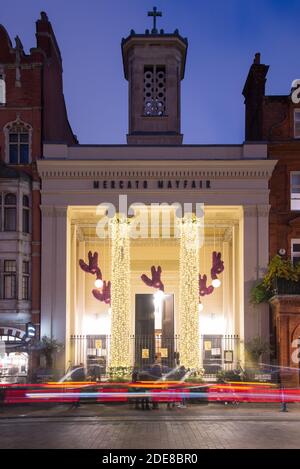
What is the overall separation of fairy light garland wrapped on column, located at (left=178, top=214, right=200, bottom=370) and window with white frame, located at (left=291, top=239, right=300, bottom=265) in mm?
4833

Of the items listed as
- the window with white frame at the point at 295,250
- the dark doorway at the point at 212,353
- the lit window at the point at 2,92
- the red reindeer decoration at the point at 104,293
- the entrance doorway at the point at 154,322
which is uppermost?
the lit window at the point at 2,92

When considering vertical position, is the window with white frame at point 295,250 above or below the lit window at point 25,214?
below

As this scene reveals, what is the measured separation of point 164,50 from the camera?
45.3 metres

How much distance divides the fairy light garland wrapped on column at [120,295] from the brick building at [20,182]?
375 cm

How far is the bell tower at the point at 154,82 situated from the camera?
147ft

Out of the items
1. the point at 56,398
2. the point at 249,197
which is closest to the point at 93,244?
the point at 249,197

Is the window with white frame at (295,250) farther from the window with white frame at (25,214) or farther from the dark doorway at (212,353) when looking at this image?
the window with white frame at (25,214)

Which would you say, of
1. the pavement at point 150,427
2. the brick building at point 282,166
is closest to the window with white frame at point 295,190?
the brick building at point 282,166

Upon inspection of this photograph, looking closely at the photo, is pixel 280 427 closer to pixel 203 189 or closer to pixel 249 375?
pixel 249 375

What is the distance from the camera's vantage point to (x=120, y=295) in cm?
4053

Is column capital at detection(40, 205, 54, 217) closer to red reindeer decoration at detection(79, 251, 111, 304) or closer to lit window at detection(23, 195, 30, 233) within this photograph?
lit window at detection(23, 195, 30, 233)

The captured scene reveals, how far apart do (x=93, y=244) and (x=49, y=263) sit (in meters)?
8.47

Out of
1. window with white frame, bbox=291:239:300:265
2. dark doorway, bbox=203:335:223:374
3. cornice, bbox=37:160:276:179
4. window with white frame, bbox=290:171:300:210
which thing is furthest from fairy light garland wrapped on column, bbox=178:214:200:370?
window with white frame, bbox=290:171:300:210

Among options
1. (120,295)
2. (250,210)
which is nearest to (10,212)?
(120,295)
